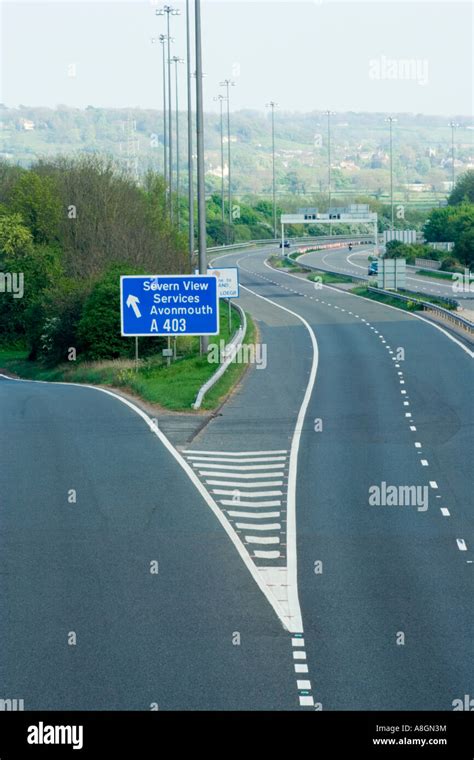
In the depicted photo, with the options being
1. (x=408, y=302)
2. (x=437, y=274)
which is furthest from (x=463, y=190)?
(x=408, y=302)

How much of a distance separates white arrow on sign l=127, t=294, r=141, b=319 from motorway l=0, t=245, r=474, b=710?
395 centimetres

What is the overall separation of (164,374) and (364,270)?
69.6m

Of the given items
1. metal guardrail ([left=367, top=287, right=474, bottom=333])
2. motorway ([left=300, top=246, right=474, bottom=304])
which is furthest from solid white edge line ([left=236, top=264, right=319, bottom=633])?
motorway ([left=300, top=246, right=474, bottom=304])

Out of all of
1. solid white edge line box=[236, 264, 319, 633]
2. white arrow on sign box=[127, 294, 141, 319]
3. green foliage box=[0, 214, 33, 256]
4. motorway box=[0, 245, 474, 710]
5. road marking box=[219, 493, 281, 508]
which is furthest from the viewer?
green foliage box=[0, 214, 33, 256]

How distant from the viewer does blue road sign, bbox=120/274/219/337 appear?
42.7 m

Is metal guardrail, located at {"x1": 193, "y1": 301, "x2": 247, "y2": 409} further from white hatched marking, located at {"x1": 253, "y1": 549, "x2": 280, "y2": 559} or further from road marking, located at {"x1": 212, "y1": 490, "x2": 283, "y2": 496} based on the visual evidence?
white hatched marking, located at {"x1": 253, "y1": 549, "x2": 280, "y2": 559}

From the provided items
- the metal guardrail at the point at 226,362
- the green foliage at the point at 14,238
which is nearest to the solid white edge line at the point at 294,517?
the metal guardrail at the point at 226,362

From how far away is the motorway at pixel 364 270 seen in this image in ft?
269

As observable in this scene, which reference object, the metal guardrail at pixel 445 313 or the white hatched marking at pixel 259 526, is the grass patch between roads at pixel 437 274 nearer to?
the metal guardrail at pixel 445 313

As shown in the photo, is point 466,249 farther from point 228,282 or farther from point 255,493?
point 255,493

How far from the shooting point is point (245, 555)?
67.7 ft

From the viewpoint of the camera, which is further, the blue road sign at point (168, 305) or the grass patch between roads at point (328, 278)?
the grass patch between roads at point (328, 278)

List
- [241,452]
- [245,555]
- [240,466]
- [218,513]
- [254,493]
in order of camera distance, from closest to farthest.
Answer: [245,555], [218,513], [254,493], [240,466], [241,452]
